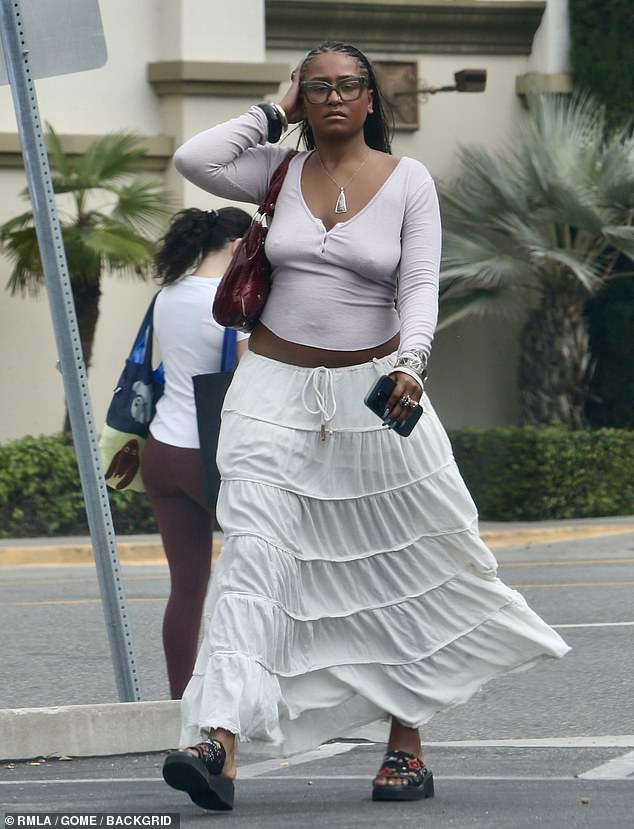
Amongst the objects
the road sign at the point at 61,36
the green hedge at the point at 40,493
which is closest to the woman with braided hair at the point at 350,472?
the road sign at the point at 61,36

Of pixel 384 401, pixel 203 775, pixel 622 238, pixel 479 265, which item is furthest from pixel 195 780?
pixel 622 238

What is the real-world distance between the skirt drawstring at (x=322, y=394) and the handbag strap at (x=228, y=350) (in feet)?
4.36

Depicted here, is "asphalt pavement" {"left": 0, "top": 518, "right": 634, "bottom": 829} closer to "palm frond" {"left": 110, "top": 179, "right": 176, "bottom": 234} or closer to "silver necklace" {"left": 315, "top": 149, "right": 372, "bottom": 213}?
"silver necklace" {"left": 315, "top": 149, "right": 372, "bottom": 213}

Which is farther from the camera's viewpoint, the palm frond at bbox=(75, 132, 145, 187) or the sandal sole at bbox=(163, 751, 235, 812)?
the palm frond at bbox=(75, 132, 145, 187)

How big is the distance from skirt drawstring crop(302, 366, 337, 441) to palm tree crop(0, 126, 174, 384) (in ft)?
36.5

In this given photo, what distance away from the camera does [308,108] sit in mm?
4734

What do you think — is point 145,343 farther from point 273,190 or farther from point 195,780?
point 195,780

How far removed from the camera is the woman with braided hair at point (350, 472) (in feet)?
15.0

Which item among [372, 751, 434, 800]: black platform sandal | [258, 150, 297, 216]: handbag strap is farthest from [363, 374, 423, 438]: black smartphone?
[372, 751, 434, 800]: black platform sandal

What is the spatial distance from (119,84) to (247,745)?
13852 millimetres

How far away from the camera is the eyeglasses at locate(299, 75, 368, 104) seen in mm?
4660

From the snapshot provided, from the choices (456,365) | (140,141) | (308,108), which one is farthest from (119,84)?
(308,108)

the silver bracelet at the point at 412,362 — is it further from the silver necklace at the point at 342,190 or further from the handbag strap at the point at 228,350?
the handbag strap at the point at 228,350

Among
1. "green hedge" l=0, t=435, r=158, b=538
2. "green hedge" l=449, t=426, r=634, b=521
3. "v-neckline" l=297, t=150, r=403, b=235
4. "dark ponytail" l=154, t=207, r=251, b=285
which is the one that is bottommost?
"green hedge" l=449, t=426, r=634, b=521
